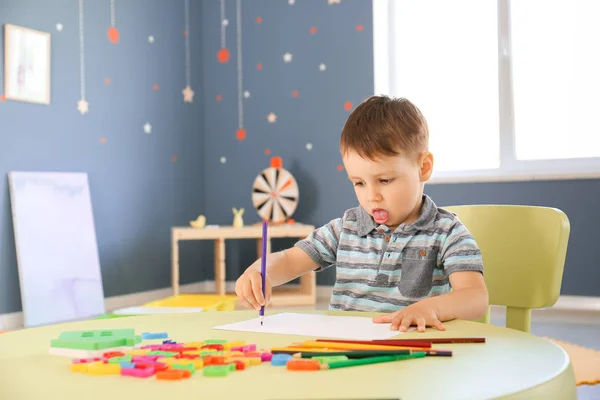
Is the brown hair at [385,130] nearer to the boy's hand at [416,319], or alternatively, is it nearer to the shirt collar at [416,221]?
the shirt collar at [416,221]

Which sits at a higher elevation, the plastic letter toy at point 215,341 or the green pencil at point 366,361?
the green pencil at point 366,361

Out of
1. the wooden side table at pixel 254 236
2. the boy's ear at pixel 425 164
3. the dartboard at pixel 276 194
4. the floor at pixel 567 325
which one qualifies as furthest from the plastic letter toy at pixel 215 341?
the dartboard at pixel 276 194

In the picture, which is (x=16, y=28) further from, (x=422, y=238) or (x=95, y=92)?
(x=422, y=238)

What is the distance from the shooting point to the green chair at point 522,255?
1.11 meters

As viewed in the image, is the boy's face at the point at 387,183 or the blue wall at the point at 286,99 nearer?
the boy's face at the point at 387,183

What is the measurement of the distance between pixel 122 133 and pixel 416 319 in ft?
11.5

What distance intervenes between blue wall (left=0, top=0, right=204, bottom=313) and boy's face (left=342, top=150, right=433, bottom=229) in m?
2.71

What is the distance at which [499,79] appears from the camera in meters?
3.97

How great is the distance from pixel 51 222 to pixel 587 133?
9.12ft

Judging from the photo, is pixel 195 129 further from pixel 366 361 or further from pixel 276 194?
pixel 366 361

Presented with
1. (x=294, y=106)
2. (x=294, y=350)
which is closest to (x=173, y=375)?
(x=294, y=350)

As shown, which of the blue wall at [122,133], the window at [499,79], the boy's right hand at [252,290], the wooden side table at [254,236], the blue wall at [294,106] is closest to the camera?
the boy's right hand at [252,290]

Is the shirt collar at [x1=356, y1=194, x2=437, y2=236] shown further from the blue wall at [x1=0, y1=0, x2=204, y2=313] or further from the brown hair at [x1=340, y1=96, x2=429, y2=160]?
the blue wall at [x1=0, y1=0, x2=204, y2=313]

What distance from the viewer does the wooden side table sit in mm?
4059
